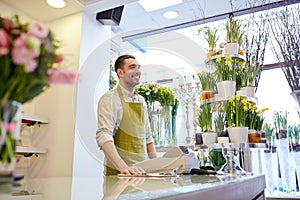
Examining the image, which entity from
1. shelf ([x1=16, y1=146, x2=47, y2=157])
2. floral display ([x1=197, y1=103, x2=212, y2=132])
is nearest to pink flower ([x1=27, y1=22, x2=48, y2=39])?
floral display ([x1=197, y1=103, x2=212, y2=132])

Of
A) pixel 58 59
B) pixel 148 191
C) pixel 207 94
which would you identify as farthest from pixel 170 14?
pixel 58 59

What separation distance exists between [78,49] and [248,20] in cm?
139

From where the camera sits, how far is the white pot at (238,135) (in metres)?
1.50

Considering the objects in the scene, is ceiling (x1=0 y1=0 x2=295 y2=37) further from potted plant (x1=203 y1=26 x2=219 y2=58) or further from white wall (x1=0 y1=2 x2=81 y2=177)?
potted plant (x1=203 y1=26 x2=219 y2=58)

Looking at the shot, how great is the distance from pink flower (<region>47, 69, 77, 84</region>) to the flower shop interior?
2.83ft

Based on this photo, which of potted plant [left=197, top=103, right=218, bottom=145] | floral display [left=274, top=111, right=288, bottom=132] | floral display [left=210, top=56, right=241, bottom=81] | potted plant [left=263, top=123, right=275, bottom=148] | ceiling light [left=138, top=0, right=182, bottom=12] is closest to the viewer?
potted plant [left=197, top=103, right=218, bottom=145]

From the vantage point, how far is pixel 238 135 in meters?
1.51

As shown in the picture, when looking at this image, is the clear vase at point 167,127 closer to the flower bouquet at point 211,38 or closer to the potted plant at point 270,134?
the flower bouquet at point 211,38

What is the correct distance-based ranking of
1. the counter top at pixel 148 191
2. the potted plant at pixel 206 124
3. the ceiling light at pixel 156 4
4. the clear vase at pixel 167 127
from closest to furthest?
the counter top at pixel 148 191
the potted plant at pixel 206 124
the clear vase at pixel 167 127
the ceiling light at pixel 156 4

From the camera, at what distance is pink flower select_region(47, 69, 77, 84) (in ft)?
0.80

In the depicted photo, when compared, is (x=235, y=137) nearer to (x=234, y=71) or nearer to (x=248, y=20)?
(x=234, y=71)

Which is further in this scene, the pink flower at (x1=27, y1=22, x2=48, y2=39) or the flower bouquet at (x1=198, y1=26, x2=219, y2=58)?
the flower bouquet at (x1=198, y1=26, x2=219, y2=58)

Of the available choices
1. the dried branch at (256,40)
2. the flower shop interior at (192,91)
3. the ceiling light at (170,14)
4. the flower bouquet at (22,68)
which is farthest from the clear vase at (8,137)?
the ceiling light at (170,14)

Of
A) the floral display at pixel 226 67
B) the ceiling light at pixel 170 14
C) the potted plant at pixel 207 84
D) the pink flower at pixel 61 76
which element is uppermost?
the ceiling light at pixel 170 14
